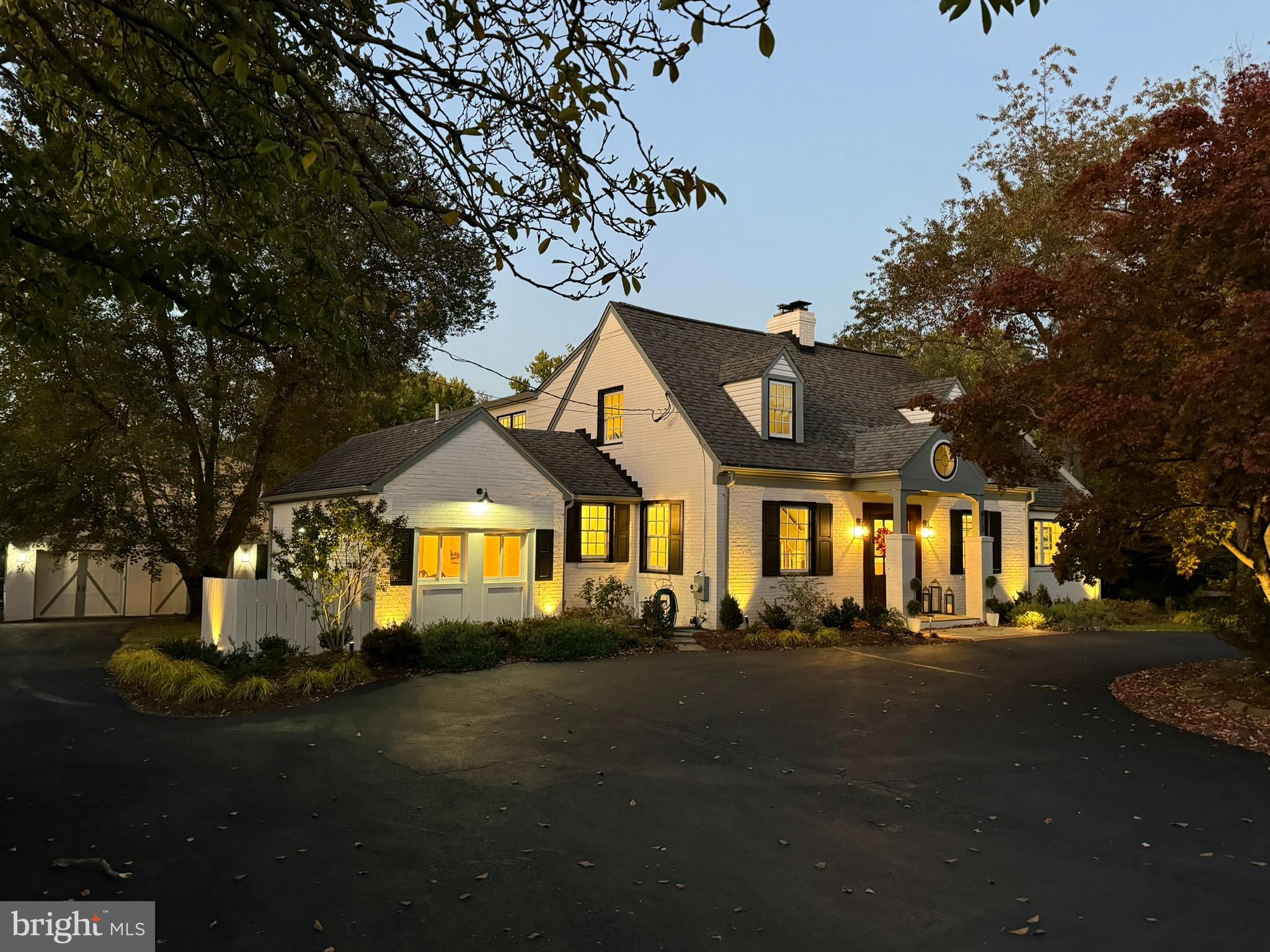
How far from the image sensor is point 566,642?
1512 cm

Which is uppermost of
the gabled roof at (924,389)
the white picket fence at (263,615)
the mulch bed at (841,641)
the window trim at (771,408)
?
the gabled roof at (924,389)

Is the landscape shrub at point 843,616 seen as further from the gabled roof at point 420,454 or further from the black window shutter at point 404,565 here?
the black window shutter at point 404,565

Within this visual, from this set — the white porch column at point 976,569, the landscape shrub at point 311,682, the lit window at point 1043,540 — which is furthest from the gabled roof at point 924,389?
the landscape shrub at point 311,682

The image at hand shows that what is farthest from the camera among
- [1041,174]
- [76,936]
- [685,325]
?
[1041,174]

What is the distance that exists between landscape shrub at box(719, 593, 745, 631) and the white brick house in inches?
9.5

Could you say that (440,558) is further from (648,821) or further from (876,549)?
(648,821)

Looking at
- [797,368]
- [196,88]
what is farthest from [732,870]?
[797,368]

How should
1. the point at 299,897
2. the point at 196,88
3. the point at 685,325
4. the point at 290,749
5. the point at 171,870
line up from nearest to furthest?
the point at 299,897 < the point at 171,870 < the point at 196,88 < the point at 290,749 < the point at 685,325

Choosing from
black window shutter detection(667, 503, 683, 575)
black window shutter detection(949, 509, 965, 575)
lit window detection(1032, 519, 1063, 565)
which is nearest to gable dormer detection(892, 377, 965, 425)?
black window shutter detection(949, 509, 965, 575)

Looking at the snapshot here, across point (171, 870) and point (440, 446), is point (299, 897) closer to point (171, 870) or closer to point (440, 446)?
point (171, 870)

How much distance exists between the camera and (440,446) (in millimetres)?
16797

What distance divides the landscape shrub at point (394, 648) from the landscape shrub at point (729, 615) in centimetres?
685

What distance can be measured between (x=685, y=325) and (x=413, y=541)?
10.1 m

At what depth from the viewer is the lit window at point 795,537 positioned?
19.7 m
